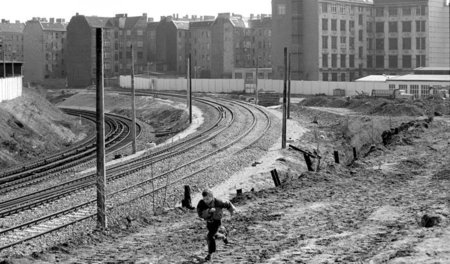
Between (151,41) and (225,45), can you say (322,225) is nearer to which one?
(225,45)

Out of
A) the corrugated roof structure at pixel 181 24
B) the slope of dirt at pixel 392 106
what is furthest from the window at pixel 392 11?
the corrugated roof structure at pixel 181 24

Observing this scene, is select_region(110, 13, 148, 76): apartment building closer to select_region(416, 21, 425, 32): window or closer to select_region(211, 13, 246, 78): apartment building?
select_region(211, 13, 246, 78): apartment building

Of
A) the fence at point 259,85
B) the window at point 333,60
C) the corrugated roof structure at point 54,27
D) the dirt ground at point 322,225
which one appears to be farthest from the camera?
the corrugated roof structure at point 54,27

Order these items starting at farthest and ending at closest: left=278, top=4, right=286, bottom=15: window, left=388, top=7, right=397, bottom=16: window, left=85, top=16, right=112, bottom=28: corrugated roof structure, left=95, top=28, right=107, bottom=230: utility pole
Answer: left=85, top=16, right=112, bottom=28: corrugated roof structure → left=388, top=7, right=397, bottom=16: window → left=278, top=4, right=286, bottom=15: window → left=95, top=28, right=107, bottom=230: utility pole

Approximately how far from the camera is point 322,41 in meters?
112

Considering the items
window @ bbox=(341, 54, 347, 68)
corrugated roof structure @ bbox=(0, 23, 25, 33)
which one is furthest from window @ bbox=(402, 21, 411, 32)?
corrugated roof structure @ bbox=(0, 23, 25, 33)

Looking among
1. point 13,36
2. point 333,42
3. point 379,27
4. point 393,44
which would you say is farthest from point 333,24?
point 13,36

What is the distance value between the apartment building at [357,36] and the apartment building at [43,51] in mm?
48799

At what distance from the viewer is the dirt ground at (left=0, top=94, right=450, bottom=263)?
16.6 metres

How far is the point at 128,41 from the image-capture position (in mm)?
146875

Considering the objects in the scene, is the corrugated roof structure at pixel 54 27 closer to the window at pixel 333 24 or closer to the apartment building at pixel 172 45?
the apartment building at pixel 172 45

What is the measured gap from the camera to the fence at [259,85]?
308ft

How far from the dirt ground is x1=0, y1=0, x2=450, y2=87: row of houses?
249 ft

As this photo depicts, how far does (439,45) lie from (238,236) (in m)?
105
